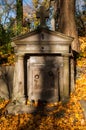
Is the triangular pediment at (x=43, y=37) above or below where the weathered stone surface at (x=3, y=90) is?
above

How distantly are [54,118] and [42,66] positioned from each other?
2408mm

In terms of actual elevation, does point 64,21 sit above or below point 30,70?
above

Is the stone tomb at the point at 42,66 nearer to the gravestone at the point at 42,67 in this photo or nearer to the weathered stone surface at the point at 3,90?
the gravestone at the point at 42,67

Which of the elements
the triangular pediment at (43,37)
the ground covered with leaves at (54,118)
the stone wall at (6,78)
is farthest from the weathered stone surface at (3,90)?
the triangular pediment at (43,37)

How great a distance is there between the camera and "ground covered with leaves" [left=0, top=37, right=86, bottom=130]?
8.70m

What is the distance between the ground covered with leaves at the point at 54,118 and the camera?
8.70 metres

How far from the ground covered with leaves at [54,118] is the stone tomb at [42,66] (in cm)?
52

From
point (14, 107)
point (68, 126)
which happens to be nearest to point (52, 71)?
point (14, 107)

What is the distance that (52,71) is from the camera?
1102 centimetres

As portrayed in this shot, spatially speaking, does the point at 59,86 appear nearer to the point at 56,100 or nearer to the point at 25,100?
the point at 56,100

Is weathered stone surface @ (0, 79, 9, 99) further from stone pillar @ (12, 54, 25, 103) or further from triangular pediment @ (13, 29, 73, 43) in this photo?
triangular pediment @ (13, 29, 73, 43)

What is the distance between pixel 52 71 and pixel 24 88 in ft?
3.97

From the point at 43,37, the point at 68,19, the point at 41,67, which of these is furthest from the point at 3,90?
the point at 68,19

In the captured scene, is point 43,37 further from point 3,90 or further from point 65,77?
point 3,90
